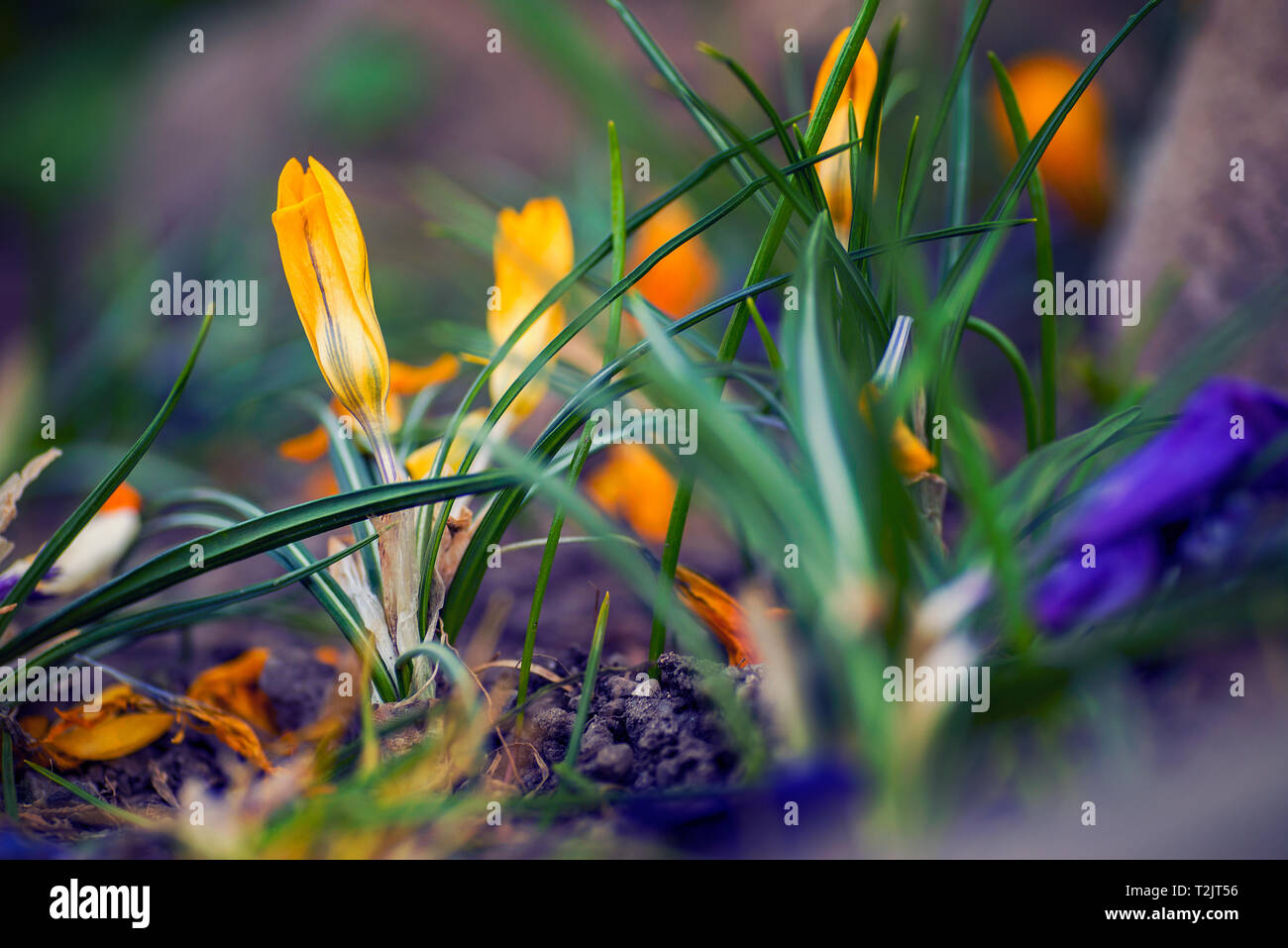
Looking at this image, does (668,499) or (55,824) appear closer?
(55,824)

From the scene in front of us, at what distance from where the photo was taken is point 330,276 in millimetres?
511

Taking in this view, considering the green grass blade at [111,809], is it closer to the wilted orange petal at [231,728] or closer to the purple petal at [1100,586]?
the wilted orange petal at [231,728]

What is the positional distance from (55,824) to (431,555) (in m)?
0.30

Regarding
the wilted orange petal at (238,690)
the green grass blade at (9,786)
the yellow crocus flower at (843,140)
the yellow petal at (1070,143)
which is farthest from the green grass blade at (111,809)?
the yellow petal at (1070,143)

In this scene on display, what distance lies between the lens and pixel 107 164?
8.96 feet

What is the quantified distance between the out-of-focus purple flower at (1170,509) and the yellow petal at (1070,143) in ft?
3.69

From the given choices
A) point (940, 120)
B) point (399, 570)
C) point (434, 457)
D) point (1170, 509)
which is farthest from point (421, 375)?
point (1170, 509)

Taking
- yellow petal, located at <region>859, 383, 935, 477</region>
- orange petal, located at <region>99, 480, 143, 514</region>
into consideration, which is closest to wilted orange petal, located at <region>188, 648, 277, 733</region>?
orange petal, located at <region>99, 480, 143, 514</region>

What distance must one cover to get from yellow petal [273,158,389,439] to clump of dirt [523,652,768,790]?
26 centimetres

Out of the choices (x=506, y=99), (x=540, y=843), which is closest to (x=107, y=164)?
(x=506, y=99)

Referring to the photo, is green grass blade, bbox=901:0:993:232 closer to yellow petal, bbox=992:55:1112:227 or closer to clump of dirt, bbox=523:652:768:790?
clump of dirt, bbox=523:652:768:790

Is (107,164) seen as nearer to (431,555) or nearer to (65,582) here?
(65,582)

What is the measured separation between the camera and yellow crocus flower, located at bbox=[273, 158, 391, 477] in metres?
0.50

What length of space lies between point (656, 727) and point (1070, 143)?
56.1 inches
